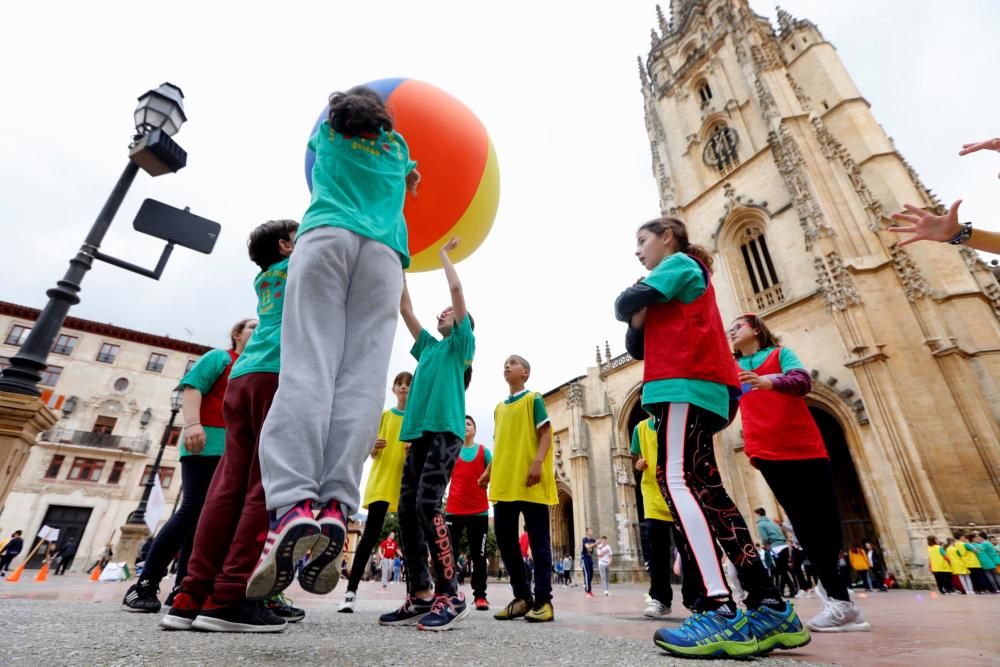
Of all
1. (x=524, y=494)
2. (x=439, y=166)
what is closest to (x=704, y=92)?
(x=439, y=166)

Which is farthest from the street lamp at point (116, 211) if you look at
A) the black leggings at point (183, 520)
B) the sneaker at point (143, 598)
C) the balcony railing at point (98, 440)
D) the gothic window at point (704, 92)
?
the balcony railing at point (98, 440)

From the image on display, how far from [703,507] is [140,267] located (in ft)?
16.7

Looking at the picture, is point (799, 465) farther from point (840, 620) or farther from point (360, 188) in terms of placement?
point (360, 188)

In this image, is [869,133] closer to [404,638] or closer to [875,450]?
[875,450]

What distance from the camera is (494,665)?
1.37 meters

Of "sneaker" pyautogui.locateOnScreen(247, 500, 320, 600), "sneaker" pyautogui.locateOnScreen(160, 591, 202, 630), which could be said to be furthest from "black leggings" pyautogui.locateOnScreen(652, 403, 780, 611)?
"sneaker" pyautogui.locateOnScreen(160, 591, 202, 630)

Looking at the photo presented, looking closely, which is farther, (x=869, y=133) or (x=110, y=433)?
(x=110, y=433)

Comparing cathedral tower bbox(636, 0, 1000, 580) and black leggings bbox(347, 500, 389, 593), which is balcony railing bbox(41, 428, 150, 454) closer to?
cathedral tower bbox(636, 0, 1000, 580)

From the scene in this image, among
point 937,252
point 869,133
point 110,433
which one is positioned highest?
point 869,133

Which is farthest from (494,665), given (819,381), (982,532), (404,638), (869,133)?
(869,133)

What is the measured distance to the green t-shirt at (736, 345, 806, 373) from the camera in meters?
3.31

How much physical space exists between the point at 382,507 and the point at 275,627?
92.8 inches

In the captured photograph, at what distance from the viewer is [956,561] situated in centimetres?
915

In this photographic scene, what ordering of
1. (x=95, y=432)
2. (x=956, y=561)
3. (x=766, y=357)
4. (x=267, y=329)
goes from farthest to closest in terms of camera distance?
(x=95, y=432)
(x=956, y=561)
(x=766, y=357)
(x=267, y=329)
